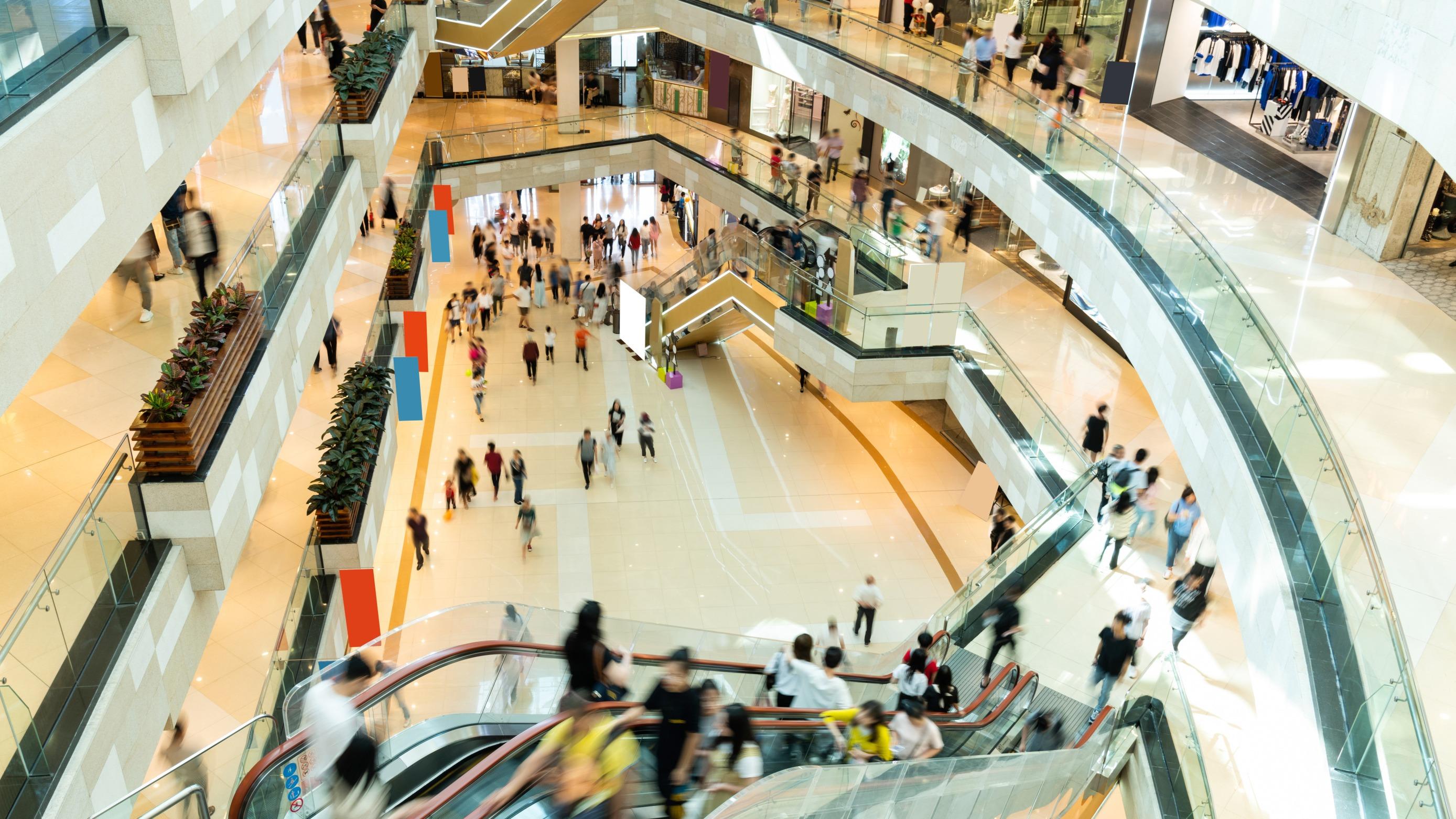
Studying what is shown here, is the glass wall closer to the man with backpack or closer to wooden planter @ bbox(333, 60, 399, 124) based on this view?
wooden planter @ bbox(333, 60, 399, 124)

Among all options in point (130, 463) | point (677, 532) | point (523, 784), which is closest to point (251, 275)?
point (130, 463)

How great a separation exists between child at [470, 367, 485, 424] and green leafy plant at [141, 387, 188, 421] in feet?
40.1

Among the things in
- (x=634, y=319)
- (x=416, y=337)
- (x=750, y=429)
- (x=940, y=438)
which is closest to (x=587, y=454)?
(x=416, y=337)

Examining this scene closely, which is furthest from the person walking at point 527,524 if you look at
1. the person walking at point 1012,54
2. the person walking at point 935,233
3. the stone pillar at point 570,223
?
the stone pillar at point 570,223

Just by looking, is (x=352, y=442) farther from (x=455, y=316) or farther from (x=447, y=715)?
(x=455, y=316)

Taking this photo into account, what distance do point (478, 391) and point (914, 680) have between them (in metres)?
11.7

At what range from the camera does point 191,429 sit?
7125mm

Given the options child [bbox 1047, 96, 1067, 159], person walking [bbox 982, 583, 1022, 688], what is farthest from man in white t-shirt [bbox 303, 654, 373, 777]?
child [bbox 1047, 96, 1067, 159]

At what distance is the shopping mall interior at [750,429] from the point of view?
6270mm

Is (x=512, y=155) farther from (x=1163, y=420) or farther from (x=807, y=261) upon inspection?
(x=1163, y=420)

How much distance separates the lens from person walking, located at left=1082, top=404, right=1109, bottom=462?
13820 millimetres

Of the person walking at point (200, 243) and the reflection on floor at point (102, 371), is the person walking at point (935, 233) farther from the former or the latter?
the person walking at point (200, 243)

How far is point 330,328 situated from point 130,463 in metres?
9.04

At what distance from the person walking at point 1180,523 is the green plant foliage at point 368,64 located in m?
10.9
